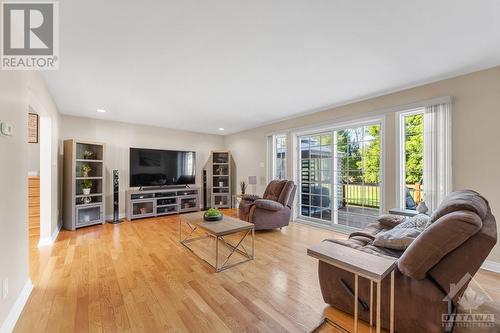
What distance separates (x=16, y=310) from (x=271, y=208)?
3169mm

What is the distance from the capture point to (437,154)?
9.34 feet

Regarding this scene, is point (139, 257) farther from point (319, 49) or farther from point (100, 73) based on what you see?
point (319, 49)

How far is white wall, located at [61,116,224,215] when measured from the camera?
474 cm

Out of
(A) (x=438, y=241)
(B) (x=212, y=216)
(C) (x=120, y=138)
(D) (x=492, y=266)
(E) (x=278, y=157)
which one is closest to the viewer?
(A) (x=438, y=241)

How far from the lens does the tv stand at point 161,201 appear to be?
5016 millimetres

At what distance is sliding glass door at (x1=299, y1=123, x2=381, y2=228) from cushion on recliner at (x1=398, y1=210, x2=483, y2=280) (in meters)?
2.50

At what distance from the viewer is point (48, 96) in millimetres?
3264

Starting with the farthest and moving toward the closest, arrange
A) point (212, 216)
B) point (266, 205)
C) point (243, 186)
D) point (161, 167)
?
point (243, 186) < point (161, 167) < point (266, 205) < point (212, 216)

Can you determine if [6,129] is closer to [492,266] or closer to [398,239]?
[398,239]

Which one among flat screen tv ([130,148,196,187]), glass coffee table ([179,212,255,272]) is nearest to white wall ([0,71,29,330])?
glass coffee table ([179,212,255,272])

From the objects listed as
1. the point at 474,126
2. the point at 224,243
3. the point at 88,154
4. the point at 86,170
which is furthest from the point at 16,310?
the point at 474,126

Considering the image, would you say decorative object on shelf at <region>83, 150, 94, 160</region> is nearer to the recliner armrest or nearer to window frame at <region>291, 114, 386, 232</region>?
the recliner armrest

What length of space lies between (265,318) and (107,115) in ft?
16.3

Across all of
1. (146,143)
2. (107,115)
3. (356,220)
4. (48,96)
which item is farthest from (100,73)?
(356,220)
